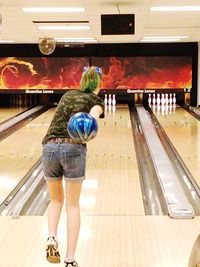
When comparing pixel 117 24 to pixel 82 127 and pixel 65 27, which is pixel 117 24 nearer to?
pixel 65 27

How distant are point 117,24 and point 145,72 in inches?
324

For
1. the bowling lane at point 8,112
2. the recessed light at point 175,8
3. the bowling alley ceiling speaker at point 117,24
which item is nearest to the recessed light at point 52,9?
the bowling alley ceiling speaker at point 117,24

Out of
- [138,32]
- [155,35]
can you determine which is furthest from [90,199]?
[155,35]

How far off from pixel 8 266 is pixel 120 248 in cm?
80

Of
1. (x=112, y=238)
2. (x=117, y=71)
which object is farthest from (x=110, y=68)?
(x=112, y=238)

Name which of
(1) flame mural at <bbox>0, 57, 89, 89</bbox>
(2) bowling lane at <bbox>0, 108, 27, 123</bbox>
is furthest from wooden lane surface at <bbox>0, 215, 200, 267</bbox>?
(1) flame mural at <bbox>0, 57, 89, 89</bbox>

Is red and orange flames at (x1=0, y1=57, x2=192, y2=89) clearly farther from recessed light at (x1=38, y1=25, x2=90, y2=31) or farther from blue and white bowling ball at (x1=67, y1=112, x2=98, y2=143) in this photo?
blue and white bowling ball at (x1=67, y1=112, x2=98, y2=143)

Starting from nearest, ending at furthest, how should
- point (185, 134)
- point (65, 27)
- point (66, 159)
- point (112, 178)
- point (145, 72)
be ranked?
1. point (66, 159)
2. point (112, 178)
3. point (185, 134)
4. point (65, 27)
5. point (145, 72)

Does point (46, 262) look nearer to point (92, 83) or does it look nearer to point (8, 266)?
point (8, 266)

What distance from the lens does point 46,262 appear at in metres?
3.48

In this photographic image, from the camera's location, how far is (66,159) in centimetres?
326

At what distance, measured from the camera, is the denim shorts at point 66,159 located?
128 inches

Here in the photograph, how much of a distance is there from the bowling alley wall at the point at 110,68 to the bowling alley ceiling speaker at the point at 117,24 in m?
8.00

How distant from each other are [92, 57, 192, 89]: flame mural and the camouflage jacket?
12.6 m
